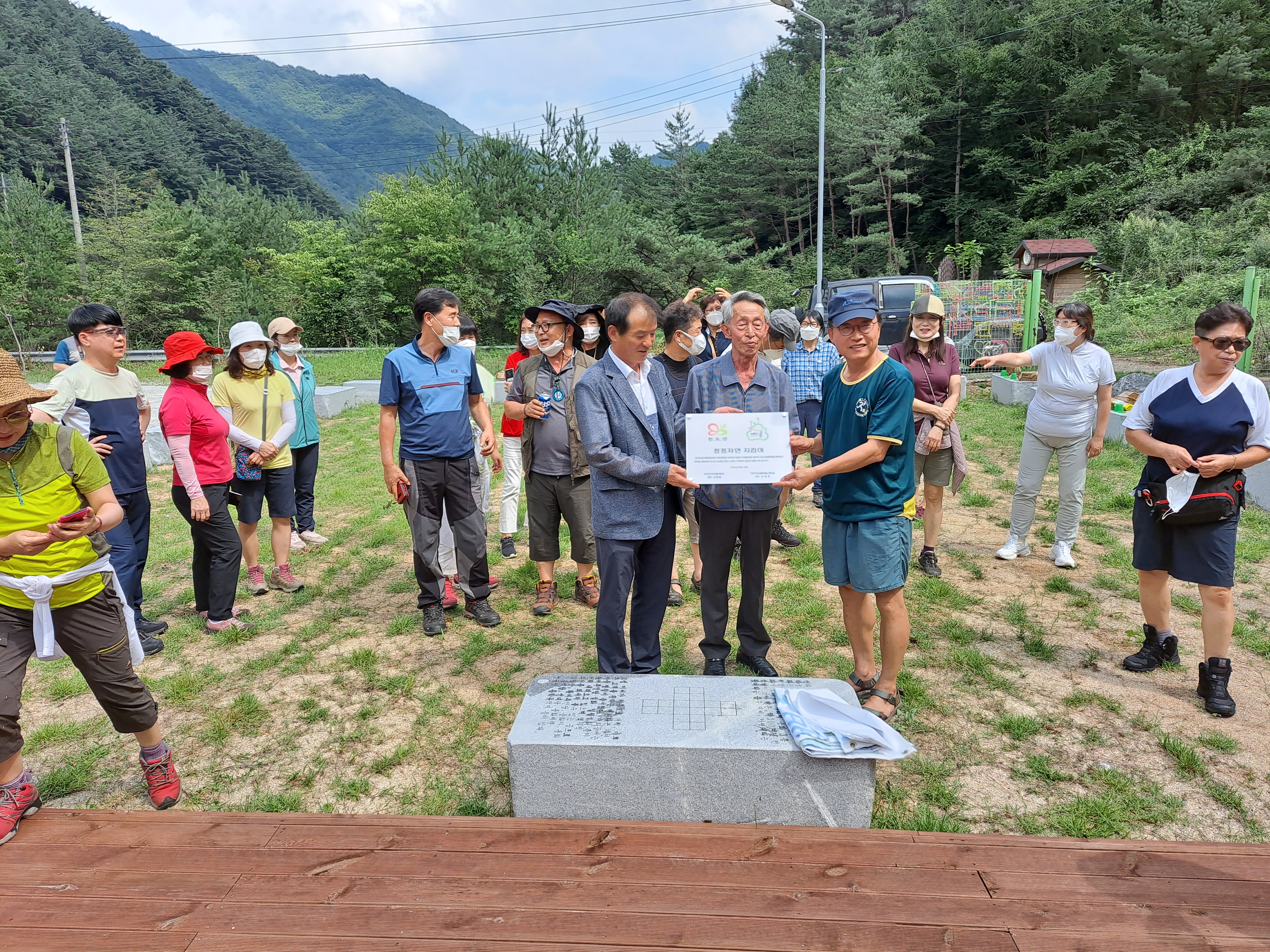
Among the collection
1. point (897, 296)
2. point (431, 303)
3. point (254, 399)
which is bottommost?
point (254, 399)

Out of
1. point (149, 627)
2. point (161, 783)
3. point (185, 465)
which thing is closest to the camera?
point (161, 783)

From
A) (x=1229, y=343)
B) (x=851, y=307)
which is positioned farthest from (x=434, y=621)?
(x=1229, y=343)

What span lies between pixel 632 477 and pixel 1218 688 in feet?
10.4

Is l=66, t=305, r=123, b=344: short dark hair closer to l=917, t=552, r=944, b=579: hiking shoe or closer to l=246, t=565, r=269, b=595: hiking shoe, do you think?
l=246, t=565, r=269, b=595: hiking shoe

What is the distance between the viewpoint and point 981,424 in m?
10.8

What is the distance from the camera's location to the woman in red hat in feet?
14.9

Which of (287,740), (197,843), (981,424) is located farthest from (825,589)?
(981,424)

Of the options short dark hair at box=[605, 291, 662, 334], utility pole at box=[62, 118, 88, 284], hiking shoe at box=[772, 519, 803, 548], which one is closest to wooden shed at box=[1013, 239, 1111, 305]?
hiking shoe at box=[772, 519, 803, 548]

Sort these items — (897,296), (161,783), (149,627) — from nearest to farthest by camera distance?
(161,783), (149,627), (897,296)

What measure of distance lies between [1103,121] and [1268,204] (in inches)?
498

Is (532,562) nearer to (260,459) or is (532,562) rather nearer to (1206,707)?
(260,459)

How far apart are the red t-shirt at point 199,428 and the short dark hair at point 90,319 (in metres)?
0.48

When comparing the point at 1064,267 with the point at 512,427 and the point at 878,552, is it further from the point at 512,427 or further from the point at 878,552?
the point at 878,552

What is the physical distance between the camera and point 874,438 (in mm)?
3340
